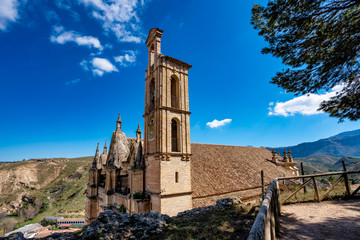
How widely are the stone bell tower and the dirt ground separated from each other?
26.2 ft

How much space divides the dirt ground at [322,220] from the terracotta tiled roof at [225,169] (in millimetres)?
8971

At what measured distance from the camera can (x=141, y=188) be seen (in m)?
14.6

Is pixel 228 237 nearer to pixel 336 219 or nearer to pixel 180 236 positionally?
pixel 180 236

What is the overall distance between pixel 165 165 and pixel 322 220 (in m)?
9.77

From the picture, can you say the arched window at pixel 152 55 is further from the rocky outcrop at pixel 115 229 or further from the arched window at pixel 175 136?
the rocky outcrop at pixel 115 229

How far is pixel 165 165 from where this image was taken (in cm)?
1357

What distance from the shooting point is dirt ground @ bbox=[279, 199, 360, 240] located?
470cm

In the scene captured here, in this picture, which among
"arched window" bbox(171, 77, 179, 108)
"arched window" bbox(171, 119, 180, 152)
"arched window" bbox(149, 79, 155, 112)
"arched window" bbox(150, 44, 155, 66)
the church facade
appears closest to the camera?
Result: the church facade

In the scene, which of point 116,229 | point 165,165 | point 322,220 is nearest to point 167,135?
point 165,165

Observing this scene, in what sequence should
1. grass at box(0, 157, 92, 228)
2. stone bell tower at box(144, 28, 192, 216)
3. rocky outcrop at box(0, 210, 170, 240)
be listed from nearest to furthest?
rocky outcrop at box(0, 210, 170, 240)
stone bell tower at box(144, 28, 192, 216)
grass at box(0, 157, 92, 228)

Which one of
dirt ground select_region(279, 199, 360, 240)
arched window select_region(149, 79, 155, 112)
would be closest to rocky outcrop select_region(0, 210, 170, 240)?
dirt ground select_region(279, 199, 360, 240)

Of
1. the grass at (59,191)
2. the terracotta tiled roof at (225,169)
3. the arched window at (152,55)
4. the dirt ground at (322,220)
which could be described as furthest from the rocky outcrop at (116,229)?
the grass at (59,191)

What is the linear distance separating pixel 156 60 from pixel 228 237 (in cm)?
1477

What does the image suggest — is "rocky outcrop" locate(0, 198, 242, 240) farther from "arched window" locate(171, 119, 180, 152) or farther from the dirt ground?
"arched window" locate(171, 119, 180, 152)
